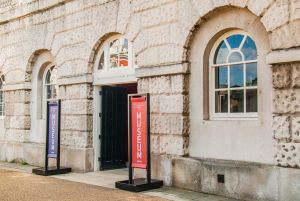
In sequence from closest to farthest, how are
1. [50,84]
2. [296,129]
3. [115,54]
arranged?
[296,129] < [115,54] < [50,84]

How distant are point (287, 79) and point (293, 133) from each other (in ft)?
3.04

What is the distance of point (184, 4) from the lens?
29.0 feet

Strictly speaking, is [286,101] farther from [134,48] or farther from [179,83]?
[134,48]

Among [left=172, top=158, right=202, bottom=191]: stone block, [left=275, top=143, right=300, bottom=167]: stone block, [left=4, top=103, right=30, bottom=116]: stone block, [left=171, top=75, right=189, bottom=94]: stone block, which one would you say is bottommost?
[left=172, top=158, right=202, bottom=191]: stone block

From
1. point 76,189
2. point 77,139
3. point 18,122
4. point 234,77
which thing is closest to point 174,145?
point 234,77

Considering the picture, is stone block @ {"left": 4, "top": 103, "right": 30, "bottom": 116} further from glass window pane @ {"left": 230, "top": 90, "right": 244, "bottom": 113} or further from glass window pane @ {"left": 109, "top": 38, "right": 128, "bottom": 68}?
glass window pane @ {"left": 230, "top": 90, "right": 244, "bottom": 113}

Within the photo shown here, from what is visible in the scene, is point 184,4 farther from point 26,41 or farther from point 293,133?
point 26,41

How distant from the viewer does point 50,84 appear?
1319 cm

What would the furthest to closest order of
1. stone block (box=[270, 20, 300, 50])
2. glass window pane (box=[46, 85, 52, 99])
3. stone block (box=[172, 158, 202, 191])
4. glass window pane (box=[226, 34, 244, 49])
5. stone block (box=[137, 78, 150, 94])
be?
glass window pane (box=[46, 85, 52, 99])
stone block (box=[137, 78, 150, 94])
stone block (box=[172, 158, 202, 191])
glass window pane (box=[226, 34, 244, 49])
stone block (box=[270, 20, 300, 50])

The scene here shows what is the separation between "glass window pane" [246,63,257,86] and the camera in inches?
311

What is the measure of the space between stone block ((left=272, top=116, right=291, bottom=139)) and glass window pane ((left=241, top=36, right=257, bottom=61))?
137 cm

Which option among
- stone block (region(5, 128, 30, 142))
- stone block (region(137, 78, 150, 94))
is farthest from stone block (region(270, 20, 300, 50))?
stone block (region(5, 128, 30, 142))

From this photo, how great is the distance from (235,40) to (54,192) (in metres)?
4.76

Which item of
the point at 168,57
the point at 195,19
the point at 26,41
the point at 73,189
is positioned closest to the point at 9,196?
the point at 73,189
